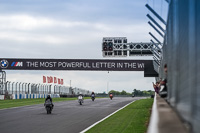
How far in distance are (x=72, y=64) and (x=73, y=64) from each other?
148mm

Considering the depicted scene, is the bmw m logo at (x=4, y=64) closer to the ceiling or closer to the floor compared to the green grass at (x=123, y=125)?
closer to the ceiling

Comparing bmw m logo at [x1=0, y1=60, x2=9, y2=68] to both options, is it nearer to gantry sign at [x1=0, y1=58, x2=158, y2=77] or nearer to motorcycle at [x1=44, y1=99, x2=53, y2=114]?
gantry sign at [x1=0, y1=58, x2=158, y2=77]

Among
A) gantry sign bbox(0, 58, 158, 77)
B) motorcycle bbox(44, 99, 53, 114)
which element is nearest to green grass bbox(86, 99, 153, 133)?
motorcycle bbox(44, 99, 53, 114)

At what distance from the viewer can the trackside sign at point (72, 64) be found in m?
54.2

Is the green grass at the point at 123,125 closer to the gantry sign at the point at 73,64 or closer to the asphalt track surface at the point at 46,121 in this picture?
the asphalt track surface at the point at 46,121

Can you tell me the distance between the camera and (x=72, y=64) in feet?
184

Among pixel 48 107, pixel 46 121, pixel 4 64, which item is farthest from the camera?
pixel 4 64

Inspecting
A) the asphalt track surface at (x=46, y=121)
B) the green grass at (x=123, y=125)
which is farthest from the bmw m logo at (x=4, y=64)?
the green grass at (x=123, y=125)

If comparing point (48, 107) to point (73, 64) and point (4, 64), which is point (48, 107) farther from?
point (73, 64)

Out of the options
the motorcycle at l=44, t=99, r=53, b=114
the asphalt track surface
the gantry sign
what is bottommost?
the asphalt track surface

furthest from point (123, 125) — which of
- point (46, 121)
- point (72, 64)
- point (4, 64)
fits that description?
point (4, 64)

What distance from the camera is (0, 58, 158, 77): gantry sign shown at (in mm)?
54219

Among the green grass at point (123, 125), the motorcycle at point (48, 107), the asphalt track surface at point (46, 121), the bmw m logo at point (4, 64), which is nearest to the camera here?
the green grass at point (123, 125)

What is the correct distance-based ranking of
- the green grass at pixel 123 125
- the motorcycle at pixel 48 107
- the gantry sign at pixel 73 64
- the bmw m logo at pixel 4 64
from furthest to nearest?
the gantry sign at pixel 73 64 < the bmw m logo at pixel 4 64 < the motorcycle at pixel 48 107 < the green grass at pixel 123 125
